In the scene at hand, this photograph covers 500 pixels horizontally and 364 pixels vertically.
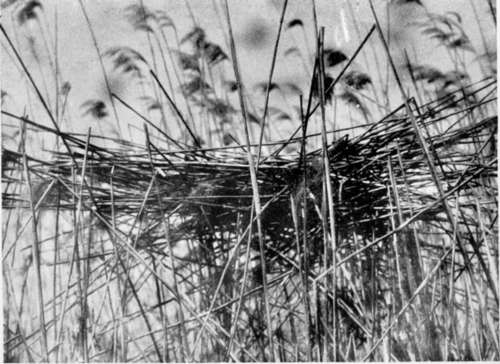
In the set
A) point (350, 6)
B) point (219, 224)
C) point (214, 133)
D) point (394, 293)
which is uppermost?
point (350, 6)

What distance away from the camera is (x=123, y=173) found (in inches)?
35.8

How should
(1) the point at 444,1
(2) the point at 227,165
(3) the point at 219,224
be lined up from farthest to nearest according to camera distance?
(1) the point at 444,1 < (3) the point at 219,224 < (2) the point at 227,165

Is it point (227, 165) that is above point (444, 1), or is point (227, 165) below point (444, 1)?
below

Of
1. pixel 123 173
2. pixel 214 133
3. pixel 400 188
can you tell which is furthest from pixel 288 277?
pixel 214 133

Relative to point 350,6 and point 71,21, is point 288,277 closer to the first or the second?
point 350,6

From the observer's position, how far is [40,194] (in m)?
0.92

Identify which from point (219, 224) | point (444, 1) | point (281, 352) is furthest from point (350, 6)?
point (281, 352)

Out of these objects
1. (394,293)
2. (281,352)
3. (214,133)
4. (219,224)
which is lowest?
(281,352)

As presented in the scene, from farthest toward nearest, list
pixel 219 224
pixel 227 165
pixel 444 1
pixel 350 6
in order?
pixel 444 1, pixel 350 6, pixel 219 224, pixel 227 165

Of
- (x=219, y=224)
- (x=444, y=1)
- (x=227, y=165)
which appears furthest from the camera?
(x=444, y=1)

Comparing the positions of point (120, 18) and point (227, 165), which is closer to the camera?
point (227, 165)

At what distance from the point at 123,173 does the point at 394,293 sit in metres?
0.64

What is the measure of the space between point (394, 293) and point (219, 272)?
1.29 ft

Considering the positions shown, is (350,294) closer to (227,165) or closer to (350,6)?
(227,165)
